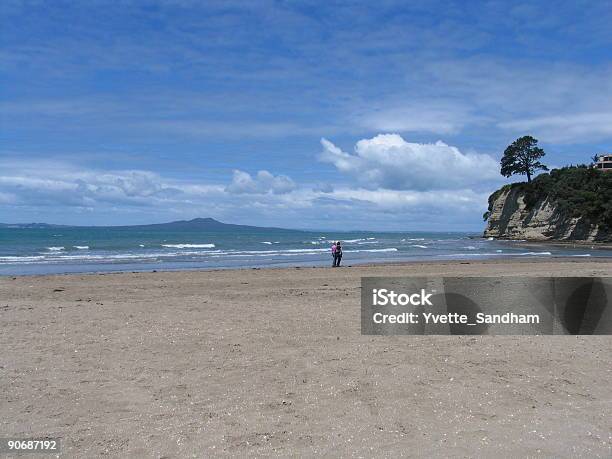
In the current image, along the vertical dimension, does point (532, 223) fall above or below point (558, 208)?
below

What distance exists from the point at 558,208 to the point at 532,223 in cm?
467

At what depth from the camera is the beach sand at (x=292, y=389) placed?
4.80 metres

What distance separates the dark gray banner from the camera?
→ 9.14 m

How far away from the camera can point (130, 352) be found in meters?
7.68

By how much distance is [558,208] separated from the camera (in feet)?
214

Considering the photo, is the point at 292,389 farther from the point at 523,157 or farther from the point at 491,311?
the point at 523,157

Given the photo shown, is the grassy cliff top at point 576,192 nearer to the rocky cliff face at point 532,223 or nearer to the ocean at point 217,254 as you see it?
the rocky cliff face at point 532,223

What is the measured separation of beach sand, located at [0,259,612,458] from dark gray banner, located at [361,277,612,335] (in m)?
0.63

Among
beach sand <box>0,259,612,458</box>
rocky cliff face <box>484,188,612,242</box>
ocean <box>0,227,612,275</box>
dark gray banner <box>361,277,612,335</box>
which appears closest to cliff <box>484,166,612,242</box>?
rocky cliff face <box>484,188,612,242</box>

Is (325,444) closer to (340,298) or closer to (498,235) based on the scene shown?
(340,298)

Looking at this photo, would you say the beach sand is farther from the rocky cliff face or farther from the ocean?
the rocky cliff face

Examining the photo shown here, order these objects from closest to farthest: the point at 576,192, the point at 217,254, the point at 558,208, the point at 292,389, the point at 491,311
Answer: the point at 292,389 < the point at 491,311 < the point at 217,254 < the point at 576,192 < the point at 558,208

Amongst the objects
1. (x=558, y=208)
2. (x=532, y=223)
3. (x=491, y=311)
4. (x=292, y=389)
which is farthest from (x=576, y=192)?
(x=292, y=389)

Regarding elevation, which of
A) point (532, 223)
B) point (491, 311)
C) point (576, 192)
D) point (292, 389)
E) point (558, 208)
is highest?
point (576, 192)
